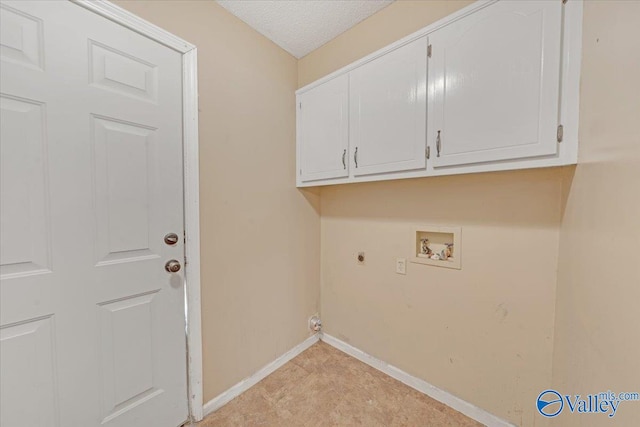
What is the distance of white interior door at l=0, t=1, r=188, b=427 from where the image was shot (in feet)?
2.77

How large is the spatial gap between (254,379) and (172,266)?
1.01 metres

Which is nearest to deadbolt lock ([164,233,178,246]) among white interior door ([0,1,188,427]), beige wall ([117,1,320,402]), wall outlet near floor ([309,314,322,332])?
white interior door ([0,1,188,427])

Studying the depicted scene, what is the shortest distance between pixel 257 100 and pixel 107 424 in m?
1.92

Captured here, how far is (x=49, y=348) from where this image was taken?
35.9 inches

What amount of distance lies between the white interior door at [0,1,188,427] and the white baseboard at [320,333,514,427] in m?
1.17

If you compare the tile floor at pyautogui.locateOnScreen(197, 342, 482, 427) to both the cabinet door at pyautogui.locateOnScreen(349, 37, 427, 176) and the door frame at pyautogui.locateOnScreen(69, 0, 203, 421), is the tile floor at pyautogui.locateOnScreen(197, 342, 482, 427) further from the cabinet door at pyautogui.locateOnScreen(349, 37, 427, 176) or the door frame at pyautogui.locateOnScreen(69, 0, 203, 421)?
the cabinet door at pyautogui.locateOnScreen(349, 37, 427, 176)

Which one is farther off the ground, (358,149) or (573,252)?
(358,149)

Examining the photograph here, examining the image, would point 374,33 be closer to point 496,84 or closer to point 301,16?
point 301,16

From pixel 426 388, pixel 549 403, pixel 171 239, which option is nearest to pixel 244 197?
pixel 171 239

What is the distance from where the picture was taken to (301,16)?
1.54 m

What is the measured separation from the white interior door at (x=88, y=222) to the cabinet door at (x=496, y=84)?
1402mm

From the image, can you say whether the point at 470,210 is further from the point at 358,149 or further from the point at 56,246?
the point at 56,246

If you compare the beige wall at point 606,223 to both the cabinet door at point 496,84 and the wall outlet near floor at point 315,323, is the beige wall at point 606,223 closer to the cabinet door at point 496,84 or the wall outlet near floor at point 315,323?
the cabinet door at point 496,84

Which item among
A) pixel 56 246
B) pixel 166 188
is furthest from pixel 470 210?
pixel 56 246
